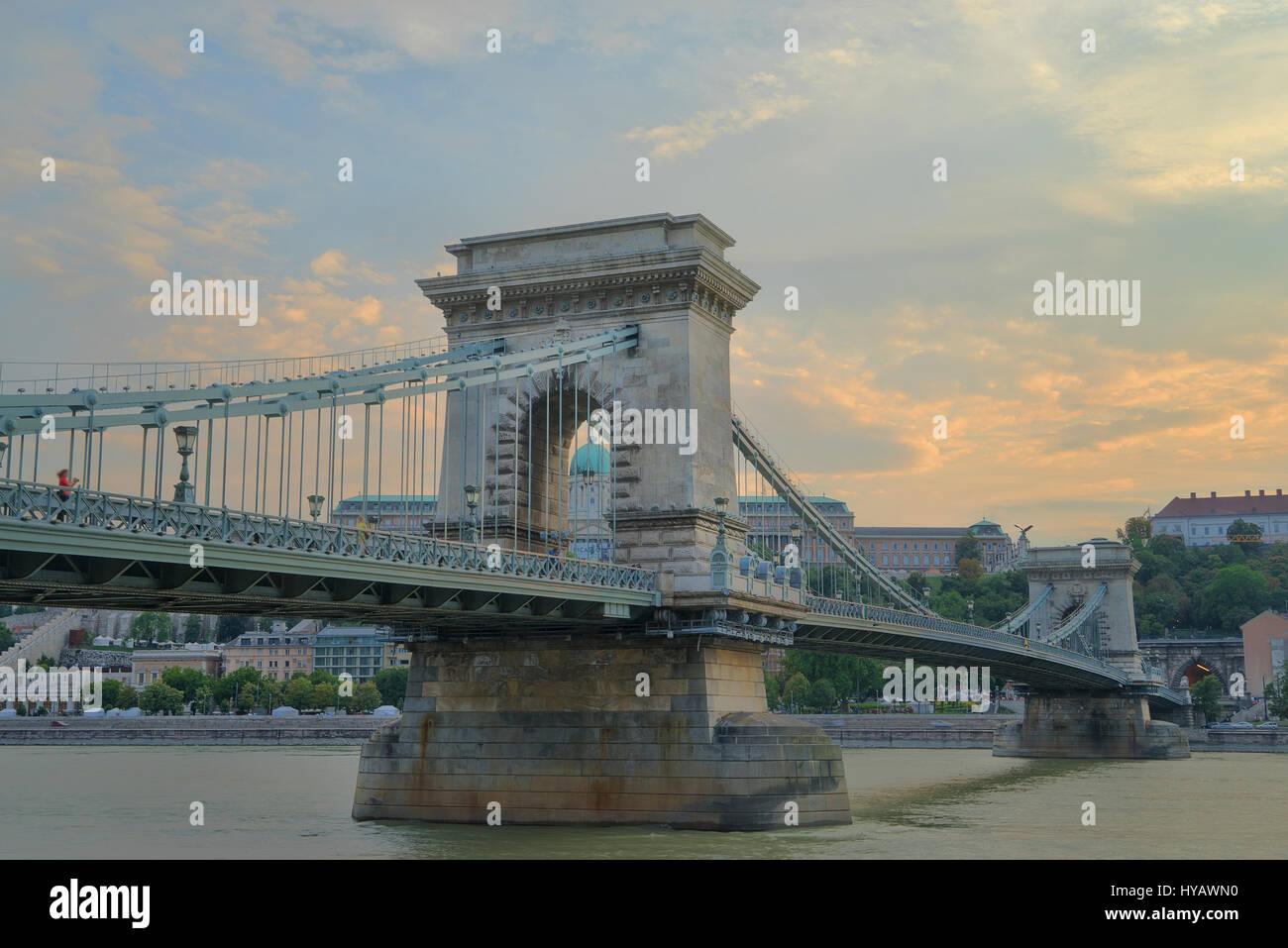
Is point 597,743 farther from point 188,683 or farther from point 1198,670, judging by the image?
point 1198,670

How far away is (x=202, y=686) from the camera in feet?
496

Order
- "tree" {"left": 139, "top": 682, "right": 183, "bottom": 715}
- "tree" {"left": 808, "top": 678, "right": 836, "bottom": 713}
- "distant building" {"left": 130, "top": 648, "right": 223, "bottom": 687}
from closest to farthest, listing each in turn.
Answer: "tree" {"left": 808, "top": 678, "right": 836, "bottom": 713} < "tree" {"left": 139, "top": 682, "right": 183, "bottom": 715} < "distant building" {"left": 130, "top": 648, "right": 223, "bottom": 687}

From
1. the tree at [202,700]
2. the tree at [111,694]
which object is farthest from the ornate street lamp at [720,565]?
the tree at [111,694]

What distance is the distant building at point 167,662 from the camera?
17538 cm

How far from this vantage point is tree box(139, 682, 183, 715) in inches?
5753

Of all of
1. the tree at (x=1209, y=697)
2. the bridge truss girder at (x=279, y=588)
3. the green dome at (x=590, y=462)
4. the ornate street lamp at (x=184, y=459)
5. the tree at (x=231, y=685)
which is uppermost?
the green dome at (x=590, y=462)

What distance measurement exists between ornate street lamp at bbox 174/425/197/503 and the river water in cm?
1142

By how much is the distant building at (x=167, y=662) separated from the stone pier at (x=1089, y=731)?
109 metres

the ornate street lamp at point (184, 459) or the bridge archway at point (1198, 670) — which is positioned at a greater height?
the ornate street lamp at point (184, 459)

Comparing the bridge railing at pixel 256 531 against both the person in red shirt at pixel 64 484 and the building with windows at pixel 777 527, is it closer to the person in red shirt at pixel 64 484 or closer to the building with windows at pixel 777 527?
the person in red shirt at pixel 64 484

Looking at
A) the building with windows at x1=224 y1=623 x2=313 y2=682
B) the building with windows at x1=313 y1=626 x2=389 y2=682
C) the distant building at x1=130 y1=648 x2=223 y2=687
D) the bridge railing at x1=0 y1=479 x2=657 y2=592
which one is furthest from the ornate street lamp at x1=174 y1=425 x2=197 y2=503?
the distant building at x1=130 y1=648 x2=223 y2=687

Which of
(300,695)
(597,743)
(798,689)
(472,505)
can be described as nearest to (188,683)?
(300,695)

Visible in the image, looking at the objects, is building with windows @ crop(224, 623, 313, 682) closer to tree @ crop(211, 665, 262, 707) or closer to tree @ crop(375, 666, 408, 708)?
tree @ crop(211, 665, 262, 707)
